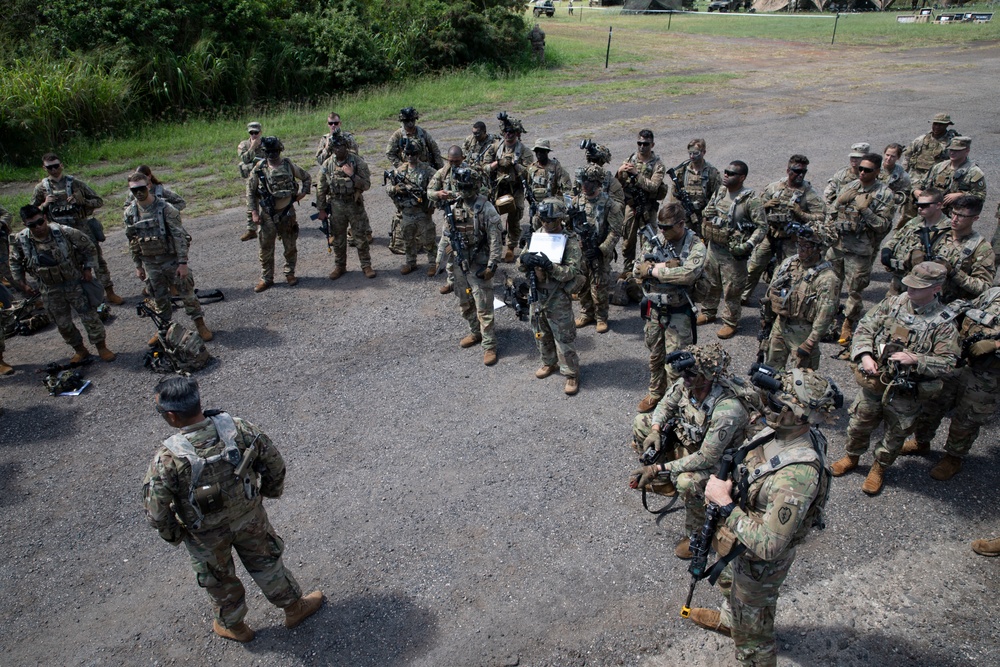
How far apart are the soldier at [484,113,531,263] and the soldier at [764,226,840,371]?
207 inches

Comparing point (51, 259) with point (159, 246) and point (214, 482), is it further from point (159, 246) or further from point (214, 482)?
point (214, 482)

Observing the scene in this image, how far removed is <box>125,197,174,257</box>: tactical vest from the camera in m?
8.70

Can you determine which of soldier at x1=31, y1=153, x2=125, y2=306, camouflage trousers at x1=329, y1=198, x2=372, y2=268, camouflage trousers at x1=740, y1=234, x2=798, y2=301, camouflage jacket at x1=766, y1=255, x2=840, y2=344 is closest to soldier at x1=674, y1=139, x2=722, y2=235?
camouflage trousers at x1=740, y1=234, x2=798, y2=301

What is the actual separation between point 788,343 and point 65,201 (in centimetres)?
1025

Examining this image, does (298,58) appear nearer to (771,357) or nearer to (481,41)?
(481,41)

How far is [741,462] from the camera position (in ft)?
14.0

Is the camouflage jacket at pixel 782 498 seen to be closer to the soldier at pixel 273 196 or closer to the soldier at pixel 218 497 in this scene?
the soldier at pixel 218 497

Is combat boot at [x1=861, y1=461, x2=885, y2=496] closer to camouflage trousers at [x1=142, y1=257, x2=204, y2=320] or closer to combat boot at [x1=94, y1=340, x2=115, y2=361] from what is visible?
camouflage trousers at [x1=142, y1=257, x2=204, y2=320]

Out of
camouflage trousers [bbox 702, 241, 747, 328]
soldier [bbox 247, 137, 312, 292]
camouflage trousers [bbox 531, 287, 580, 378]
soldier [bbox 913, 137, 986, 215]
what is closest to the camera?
camouflage trousers [bbox 531, 287, 580, 378]

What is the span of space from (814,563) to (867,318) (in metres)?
2.28

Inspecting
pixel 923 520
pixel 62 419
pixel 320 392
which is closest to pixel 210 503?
pixel 320 392

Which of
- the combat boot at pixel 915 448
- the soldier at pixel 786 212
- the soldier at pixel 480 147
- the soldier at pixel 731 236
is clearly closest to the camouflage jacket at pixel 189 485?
the soldier at pixel 731 236

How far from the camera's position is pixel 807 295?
21.4 ft

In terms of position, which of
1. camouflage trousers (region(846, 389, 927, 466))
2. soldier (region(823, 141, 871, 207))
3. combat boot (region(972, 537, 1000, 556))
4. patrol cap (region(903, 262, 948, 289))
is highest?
soldier (region(823, 141, 871, 207))
